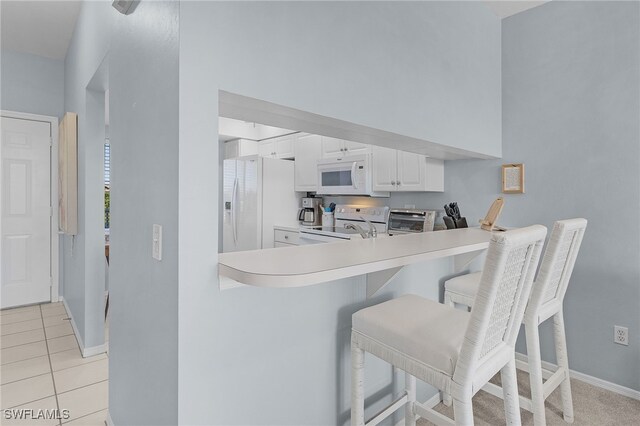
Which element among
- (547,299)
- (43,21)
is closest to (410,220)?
(547,299)

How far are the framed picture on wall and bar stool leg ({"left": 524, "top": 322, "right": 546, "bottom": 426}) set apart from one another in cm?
127

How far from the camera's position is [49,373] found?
250cm

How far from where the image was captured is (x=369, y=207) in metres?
3.69

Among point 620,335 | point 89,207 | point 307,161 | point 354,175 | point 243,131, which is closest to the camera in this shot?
point 620,335

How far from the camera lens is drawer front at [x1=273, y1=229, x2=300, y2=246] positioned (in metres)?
3.79

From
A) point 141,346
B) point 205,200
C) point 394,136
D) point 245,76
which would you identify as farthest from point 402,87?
point 141,346

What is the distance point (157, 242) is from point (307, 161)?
2976 millimetres

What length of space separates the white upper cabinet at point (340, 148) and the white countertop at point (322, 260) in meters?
1.91

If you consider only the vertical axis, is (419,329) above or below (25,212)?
below

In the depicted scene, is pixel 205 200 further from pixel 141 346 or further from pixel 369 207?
pixel 369 207

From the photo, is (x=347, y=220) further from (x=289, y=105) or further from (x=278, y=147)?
(x=289, y=105)

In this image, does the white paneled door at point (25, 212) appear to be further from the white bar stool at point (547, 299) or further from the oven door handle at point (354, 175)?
the white bar stool at point (547, 299)

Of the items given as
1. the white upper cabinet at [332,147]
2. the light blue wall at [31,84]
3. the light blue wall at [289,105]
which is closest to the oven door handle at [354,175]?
the white upper cabinet at [332,147]

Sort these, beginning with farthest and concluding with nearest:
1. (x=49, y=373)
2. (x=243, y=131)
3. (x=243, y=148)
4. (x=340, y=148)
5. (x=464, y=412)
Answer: (x=243, y=148) → (x=243, y=131) → (x=340, y=148) → (x=49, y=373) → (x=464, y=412)
